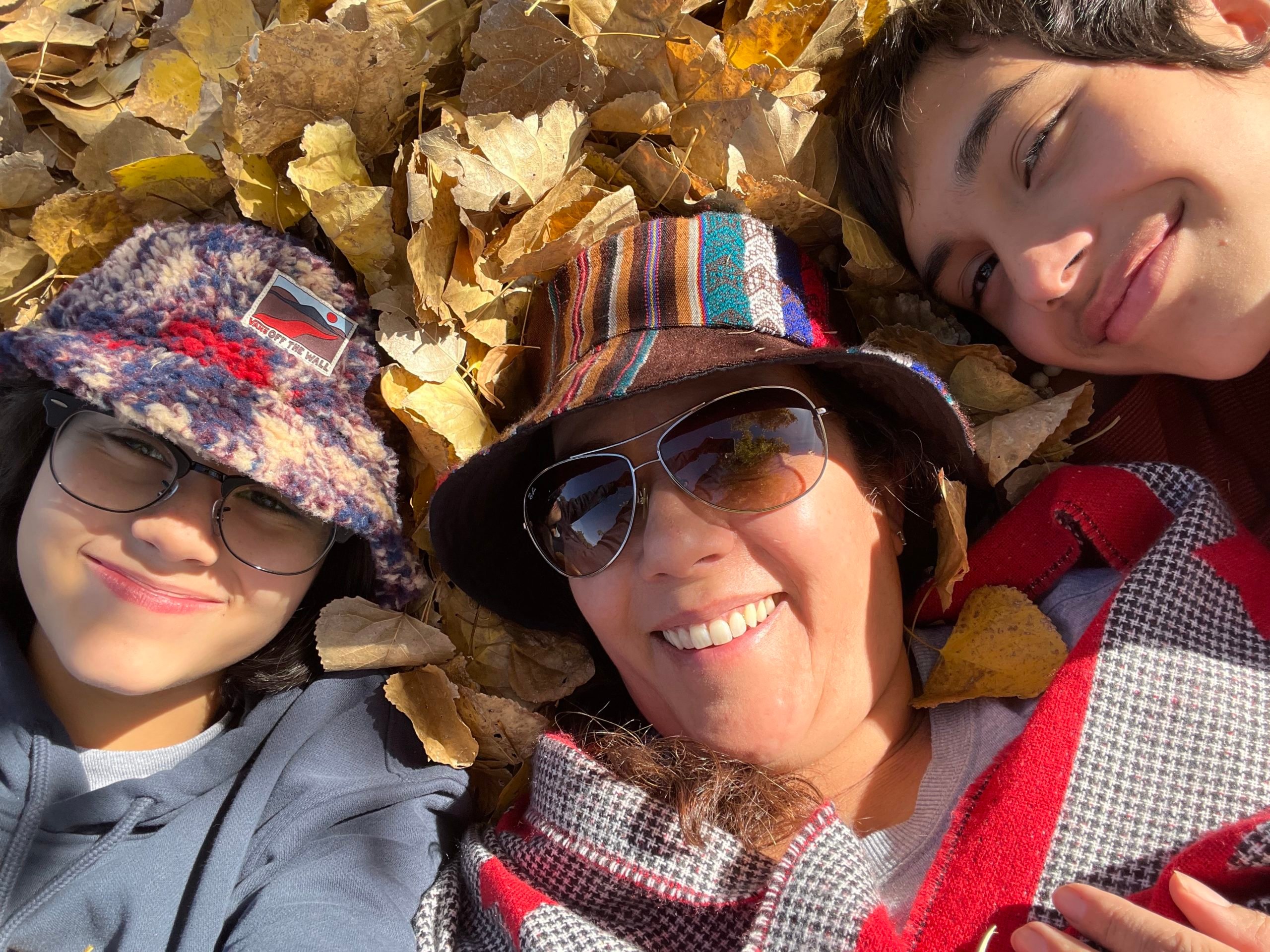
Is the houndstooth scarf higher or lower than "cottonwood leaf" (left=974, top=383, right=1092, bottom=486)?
lower

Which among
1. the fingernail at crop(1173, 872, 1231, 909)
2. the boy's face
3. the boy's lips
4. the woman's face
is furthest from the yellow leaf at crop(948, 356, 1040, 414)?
the fingernail at crop(1173, 872, 1231, 909)

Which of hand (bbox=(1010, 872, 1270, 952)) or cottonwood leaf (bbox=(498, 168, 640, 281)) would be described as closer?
hand (bbox=(1010, 872, 1270, 952))

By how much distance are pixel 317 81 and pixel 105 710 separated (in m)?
1.53

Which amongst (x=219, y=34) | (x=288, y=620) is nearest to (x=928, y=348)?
(x=288, y=620)

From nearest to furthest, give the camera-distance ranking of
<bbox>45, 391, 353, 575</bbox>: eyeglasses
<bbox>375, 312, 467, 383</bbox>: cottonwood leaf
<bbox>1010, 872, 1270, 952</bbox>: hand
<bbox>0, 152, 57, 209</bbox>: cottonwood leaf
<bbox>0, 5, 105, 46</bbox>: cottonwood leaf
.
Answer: <bbox>1010, 872, 1270, 952</bbox>: hand < <bbox>45, 391, 353, 575</bbox>: eyeglasses < <bbox>375, 312, 467, 383</bbox>: cottonwood leaf < <bbox>0, 152, 57, 209</bbox>: cottonwood leaf < <bbox>0, 5, 105, 46</bbox>: cottonwood leaf

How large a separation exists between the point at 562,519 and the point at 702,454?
383 mm

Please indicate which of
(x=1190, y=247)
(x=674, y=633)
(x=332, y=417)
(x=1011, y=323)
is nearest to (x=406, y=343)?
(x=332, y=417)

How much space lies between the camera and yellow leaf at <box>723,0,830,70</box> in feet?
7.52

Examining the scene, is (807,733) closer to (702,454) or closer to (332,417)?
(702,454)

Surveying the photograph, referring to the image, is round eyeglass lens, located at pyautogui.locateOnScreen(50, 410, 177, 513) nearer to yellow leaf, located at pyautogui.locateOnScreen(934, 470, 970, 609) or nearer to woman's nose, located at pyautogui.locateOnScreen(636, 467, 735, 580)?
woman's nose, located at pyautogui.locateOnScreen(636, 467, 735, 580)

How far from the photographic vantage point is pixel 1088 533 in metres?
2.31

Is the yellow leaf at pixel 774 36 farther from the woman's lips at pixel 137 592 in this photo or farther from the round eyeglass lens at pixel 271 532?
the woman's lips at pixel 137 592

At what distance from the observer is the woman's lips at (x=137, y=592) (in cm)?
202

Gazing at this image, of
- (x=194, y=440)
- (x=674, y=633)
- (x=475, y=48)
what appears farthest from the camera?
(x=475, y=48)
